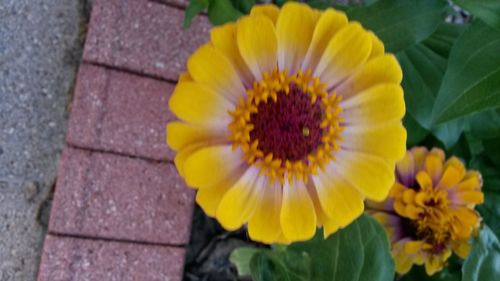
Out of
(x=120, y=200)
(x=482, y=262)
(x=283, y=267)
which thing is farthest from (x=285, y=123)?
(x=120, y=200)

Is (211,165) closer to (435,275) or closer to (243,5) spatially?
(243,5)

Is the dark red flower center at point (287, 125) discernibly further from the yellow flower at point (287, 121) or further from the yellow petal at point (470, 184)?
the yellow petal at point (470, 184)

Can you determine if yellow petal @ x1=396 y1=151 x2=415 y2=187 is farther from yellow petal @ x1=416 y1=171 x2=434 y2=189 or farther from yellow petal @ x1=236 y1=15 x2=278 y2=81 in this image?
yellow petal @ x1=236 y1=15 x2=278 y2=81

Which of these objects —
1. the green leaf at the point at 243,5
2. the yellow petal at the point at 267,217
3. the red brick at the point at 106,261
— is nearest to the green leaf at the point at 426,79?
the green leaf at the point at 243,5

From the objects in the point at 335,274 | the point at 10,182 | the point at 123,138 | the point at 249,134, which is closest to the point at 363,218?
the point at 335,274

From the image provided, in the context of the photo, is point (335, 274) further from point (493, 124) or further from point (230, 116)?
point (493, 124)

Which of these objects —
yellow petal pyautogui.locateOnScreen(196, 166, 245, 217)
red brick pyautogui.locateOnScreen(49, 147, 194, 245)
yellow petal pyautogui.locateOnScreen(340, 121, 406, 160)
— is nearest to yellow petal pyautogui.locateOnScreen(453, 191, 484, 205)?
yellow petal pyautogui.locateOnScreen(340, 121, 406, 160)
